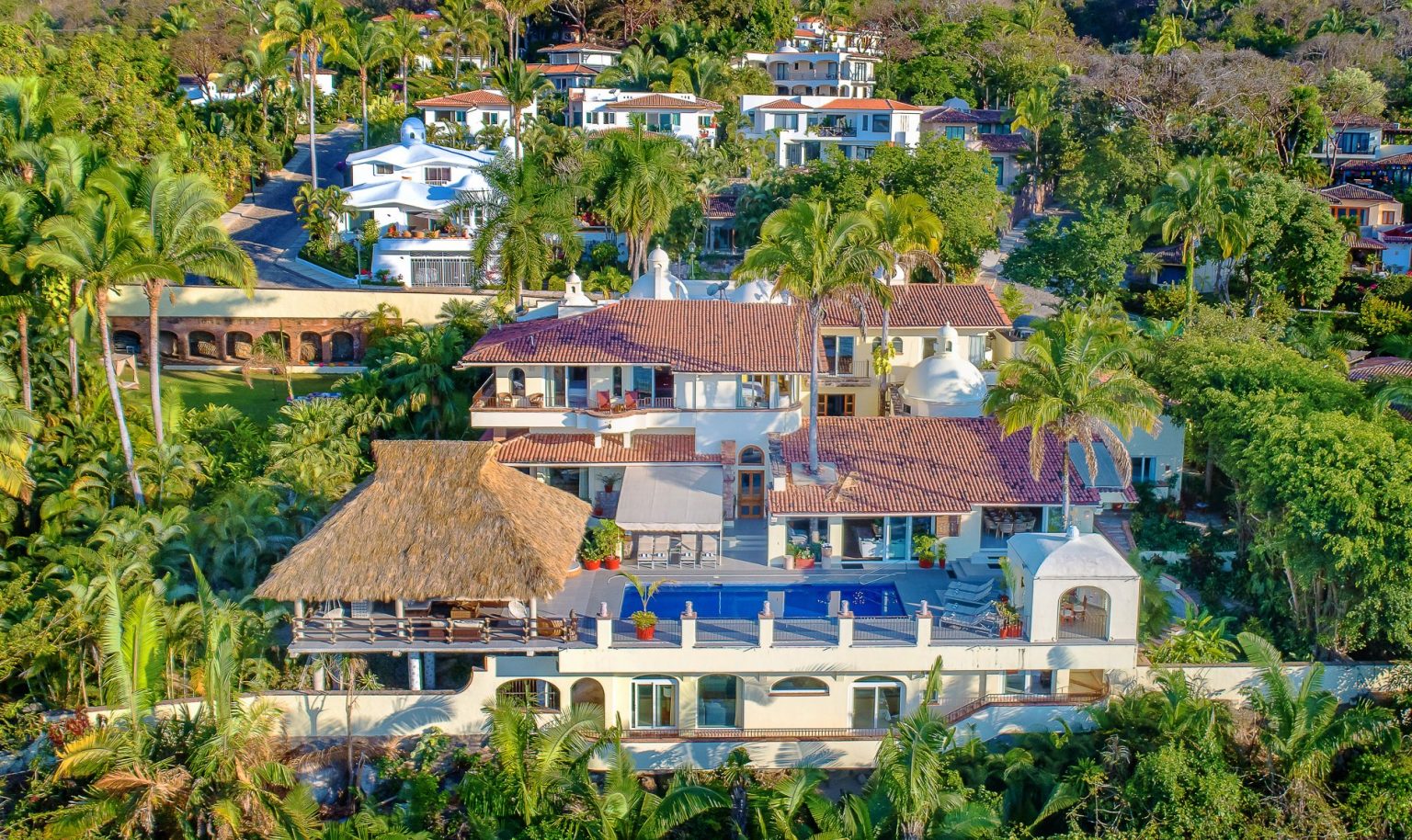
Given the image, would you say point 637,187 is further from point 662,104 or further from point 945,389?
point 662,104

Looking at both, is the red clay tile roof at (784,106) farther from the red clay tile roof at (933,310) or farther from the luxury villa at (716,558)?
the luxury villa at (716,558)

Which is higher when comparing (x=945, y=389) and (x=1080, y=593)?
(x=945, y=389)

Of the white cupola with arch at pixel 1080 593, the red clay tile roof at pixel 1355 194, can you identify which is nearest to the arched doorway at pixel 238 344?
the white cupola with arch at pixel 1080 593

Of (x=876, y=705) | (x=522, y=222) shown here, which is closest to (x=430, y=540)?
(x=876, y=705)

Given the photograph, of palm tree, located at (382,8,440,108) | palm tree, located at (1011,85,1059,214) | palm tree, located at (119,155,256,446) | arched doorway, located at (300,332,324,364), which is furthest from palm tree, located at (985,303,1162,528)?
palm tree, located at (382,8,440,108)

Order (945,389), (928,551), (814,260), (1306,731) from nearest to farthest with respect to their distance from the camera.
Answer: (1306,731) < (928,551) < (814,260) < (945,389)

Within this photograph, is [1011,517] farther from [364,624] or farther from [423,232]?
[423,232]

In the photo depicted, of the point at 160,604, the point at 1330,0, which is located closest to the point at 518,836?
the point at 160,604
